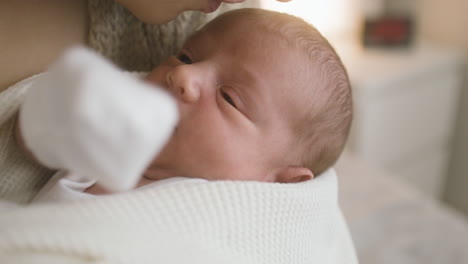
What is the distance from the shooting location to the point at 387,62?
2.15m

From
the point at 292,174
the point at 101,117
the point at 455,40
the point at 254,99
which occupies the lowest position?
the point at 455,40

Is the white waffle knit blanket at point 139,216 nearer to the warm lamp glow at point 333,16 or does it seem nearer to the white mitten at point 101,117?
the white mitten at point 101,117

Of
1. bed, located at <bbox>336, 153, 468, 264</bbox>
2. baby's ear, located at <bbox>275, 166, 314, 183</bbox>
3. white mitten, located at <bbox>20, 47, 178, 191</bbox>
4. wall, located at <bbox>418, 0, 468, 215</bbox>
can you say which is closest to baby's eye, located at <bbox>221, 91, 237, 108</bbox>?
baby's ear, located at <bbox>275, 166, 314, 183</bbox>

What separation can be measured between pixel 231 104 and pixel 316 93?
13cm

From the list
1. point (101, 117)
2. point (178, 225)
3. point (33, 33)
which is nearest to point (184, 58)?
point (33, 33)

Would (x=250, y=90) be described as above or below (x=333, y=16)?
above

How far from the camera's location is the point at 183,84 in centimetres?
70

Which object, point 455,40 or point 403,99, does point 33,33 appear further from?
point 455,40

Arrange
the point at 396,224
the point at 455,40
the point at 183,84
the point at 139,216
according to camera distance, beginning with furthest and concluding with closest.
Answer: the point at 455,40 < the point at 396,224 < the point at 183,84 < the point at 139,216

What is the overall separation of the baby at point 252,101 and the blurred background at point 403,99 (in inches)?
31.5

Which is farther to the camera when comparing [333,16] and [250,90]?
[333,16]

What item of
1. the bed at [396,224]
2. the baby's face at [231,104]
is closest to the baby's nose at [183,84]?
the baby's face at [231,104]

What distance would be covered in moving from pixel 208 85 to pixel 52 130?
15.0 inches

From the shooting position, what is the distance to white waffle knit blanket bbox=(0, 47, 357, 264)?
1.20 feet
